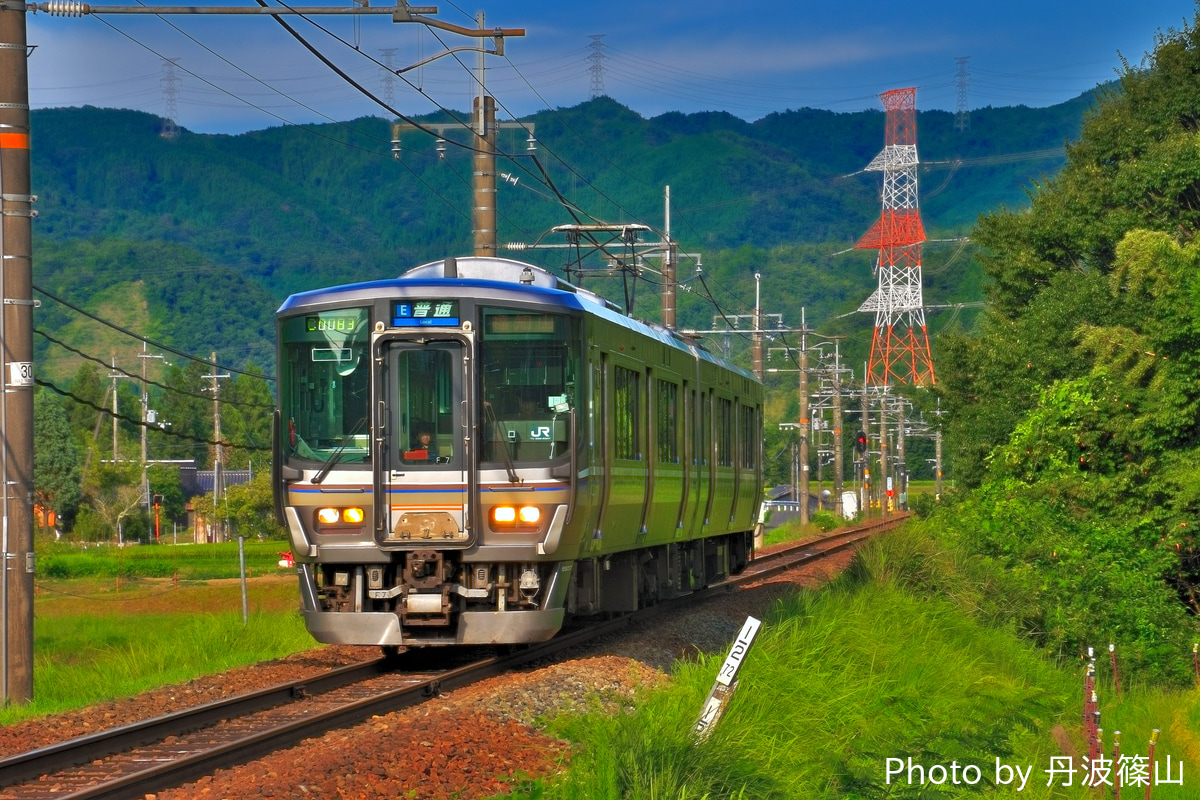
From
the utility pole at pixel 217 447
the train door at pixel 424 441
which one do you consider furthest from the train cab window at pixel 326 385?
the utility pole at pixel 217 447

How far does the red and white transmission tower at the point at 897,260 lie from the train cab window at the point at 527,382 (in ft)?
173

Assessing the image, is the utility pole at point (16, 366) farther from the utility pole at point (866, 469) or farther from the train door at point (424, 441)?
the utility pole at point (866, 469)

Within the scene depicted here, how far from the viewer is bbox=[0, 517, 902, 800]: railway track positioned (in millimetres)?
8266

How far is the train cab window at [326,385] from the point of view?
12109 millimetres

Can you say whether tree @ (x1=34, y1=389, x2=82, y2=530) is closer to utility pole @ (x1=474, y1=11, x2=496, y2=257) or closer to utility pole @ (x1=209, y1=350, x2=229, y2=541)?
utility pole @ (x1=209, y1=350, x2=229, y2=541)

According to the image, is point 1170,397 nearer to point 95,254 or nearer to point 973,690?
point 973,690

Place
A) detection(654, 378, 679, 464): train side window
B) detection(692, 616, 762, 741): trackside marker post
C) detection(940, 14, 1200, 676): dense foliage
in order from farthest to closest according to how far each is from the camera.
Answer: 1. detection(940, 14, 1200, 676): dense foliage
2. detection(654, 378, 679, 464): train side window
3. detection(692, 616, 762, 741): trackside marker post

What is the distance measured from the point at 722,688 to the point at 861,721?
8.00 ft

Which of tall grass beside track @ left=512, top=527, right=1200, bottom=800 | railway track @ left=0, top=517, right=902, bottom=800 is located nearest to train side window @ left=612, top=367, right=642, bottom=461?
railway track @ left=0, top=517, right=902, bottom=800

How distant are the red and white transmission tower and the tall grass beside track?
1868 inches

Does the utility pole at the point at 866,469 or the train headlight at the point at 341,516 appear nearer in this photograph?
the train headlight at the point at 341,516

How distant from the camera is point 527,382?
12.2m

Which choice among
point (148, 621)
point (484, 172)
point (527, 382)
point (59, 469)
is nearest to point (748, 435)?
point (484, 172)

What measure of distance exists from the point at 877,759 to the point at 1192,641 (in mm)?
13983
